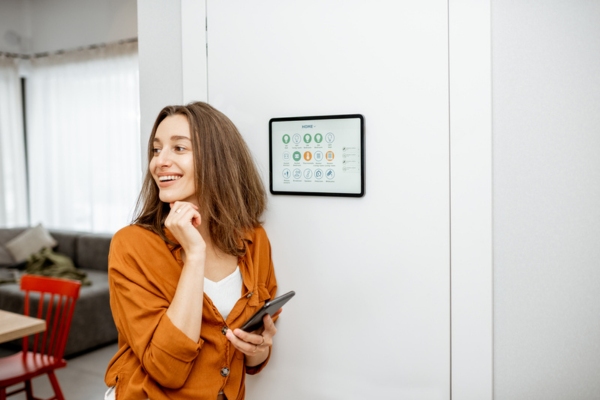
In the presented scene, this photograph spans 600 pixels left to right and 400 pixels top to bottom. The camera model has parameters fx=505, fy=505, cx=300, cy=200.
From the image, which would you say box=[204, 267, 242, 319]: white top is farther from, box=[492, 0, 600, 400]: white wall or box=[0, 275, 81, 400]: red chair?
box=[0, 275, 81, 400]: red chair

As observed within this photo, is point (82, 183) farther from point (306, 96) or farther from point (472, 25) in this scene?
point (472, 25)

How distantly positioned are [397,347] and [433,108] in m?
0.64

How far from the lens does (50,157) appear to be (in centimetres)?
559

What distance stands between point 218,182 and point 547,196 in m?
0.84

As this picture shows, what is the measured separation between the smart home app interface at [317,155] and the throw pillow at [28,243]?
431 cm

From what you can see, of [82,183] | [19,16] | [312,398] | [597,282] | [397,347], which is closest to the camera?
[597,282]

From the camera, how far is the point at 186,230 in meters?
1.26

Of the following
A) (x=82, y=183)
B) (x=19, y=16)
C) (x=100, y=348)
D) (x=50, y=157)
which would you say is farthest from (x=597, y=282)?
(x=19, y=16)

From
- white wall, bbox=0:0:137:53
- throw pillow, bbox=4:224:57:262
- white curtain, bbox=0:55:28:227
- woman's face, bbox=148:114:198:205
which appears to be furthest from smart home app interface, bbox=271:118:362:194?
white curtain, bbox=0:55:28:227

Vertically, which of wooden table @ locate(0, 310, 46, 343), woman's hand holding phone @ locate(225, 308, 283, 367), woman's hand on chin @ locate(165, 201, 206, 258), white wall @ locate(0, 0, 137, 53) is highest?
white wall @ locate(0, 0, 137, 53)

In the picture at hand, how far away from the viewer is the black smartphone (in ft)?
3.89

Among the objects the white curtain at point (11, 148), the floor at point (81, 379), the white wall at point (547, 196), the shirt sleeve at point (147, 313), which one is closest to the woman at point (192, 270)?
the shirt sleeve at point (147, 313)

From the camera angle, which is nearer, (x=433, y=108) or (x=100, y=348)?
(x=433, y=108)

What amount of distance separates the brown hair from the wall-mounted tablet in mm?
86
